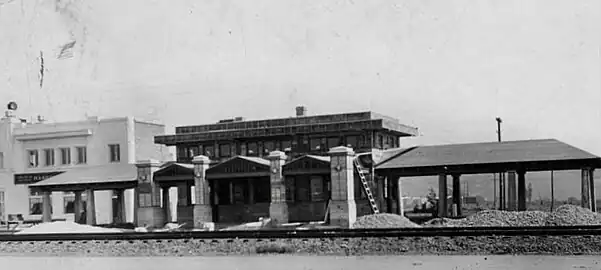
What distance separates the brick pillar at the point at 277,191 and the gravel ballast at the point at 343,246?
43.5ft

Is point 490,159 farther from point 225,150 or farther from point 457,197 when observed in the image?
point 225,150

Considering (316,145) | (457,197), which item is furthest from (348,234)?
(316,145)

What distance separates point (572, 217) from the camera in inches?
1406

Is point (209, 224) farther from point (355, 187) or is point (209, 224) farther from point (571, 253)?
point (571, 253)

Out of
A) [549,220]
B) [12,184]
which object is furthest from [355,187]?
[12,184]

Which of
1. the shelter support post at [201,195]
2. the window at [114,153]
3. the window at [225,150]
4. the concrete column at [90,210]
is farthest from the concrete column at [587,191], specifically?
the window at [114,153]

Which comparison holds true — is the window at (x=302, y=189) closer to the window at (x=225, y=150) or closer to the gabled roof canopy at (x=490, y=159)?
the gabled roof canopy at (x=490, y=159)

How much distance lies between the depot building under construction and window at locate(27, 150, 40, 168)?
30.7 ft

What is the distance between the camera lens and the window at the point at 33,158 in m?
64.6

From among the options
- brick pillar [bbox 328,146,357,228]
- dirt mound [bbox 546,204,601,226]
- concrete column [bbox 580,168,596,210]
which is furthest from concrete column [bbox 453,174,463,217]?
dirt mound [bbox 546,204,601,226]

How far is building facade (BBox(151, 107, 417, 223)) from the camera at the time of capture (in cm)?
4722

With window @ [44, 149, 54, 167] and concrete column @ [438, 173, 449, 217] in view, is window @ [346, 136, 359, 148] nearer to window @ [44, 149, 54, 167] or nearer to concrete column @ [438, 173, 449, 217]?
concrete column @ [438, 173, 449, 217]

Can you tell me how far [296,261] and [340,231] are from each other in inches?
222

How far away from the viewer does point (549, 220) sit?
35.0 metres
